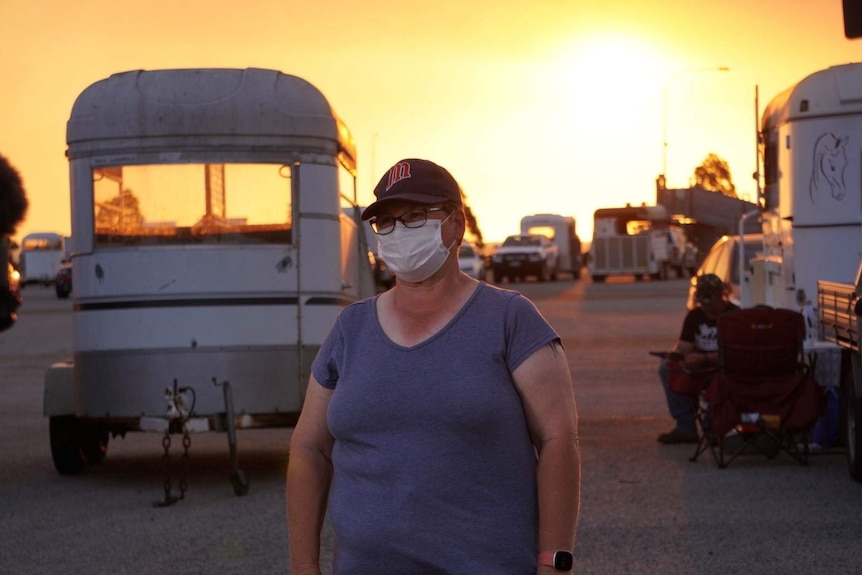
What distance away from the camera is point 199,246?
11445mm

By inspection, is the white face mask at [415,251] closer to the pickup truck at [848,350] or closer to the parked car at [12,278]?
the pickup truck at [848,350]

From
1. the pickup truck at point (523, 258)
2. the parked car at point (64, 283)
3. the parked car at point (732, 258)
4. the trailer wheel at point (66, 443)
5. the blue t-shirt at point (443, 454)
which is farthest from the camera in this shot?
the parked car at point (64, 283)

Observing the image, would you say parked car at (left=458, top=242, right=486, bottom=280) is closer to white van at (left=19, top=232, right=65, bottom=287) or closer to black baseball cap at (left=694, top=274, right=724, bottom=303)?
white van at (left=19, top=232, right=65, bottom=287)

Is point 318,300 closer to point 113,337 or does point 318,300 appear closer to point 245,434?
point 113,337

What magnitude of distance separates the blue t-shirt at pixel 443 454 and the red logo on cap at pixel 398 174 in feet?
1.24

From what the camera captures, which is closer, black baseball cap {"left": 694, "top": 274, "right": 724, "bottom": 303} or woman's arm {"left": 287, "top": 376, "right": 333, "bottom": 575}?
woman's arm {"left": 287, "top": 376, "right": 333, "bottom": 575}

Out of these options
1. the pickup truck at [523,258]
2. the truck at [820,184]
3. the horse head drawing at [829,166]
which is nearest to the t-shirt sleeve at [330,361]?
the truck at [820,184]

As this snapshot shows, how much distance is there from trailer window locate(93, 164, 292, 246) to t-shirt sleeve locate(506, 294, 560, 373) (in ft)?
25.9

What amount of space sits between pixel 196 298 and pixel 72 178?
1386mm

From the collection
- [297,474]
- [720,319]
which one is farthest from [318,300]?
[297,474]

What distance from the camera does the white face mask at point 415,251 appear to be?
12.6 feet

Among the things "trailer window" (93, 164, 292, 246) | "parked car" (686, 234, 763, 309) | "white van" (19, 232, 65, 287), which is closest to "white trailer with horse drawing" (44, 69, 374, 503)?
"trailer window" (93, 164, 292, 246)

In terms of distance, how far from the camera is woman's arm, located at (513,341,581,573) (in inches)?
145

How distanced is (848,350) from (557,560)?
8.14m
